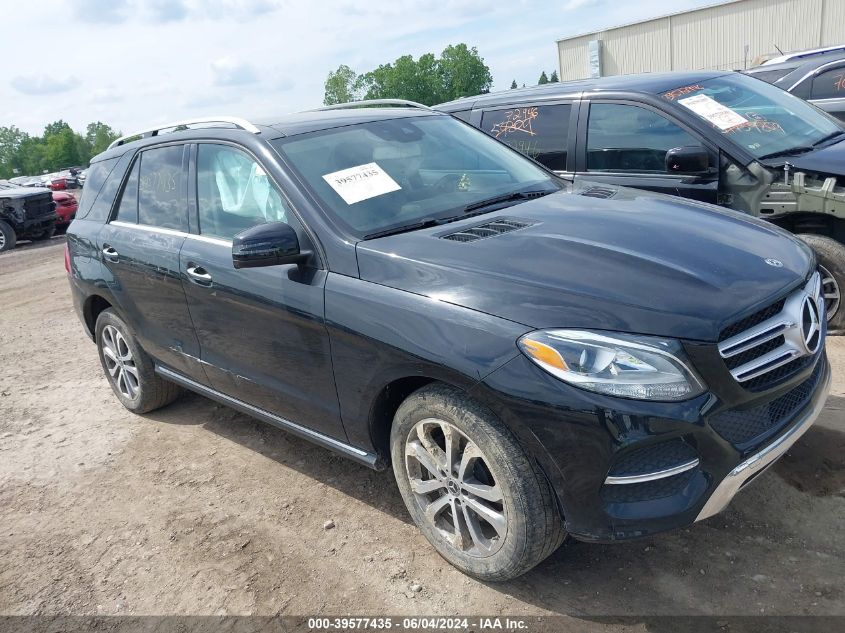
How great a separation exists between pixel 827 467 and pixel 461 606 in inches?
74.1

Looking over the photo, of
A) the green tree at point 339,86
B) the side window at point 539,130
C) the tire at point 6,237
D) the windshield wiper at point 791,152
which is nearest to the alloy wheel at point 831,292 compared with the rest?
the windshield wiper at point 791,152

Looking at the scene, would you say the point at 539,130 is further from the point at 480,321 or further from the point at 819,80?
the point at 819,80

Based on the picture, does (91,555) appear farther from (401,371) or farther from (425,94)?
(425,94)

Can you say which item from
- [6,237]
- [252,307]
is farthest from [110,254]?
[6,237]

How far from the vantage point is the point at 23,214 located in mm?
15875

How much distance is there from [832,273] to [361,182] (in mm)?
3196

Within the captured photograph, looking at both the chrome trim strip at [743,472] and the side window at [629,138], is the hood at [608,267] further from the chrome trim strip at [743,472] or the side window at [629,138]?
the side window at [629,138]

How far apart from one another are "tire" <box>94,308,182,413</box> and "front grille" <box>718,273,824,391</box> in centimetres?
363

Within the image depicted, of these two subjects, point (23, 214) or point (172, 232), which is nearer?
point (172, 232)

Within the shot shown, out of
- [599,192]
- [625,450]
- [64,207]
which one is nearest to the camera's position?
[625,450]

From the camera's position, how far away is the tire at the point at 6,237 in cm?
1580

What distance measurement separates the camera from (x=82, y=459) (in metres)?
4.59

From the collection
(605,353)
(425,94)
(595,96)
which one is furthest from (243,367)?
(425,94)

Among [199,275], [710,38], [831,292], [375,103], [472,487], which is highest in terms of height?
[710,38]
